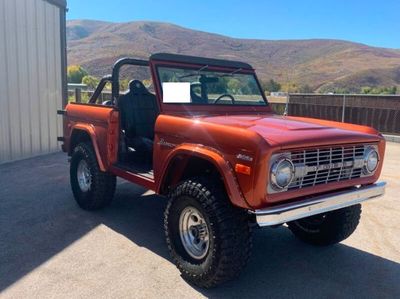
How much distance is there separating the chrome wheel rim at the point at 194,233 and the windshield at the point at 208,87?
133 centimetres

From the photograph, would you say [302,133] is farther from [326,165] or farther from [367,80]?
[367,80]

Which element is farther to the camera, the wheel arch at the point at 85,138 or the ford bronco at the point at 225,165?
the wheel arch at the point at 85,138

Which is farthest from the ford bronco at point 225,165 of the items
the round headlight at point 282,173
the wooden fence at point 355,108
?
the wooden fence at point 355,108

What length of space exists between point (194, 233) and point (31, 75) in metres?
7.24

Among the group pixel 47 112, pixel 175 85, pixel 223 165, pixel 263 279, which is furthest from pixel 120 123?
pixel 47 112

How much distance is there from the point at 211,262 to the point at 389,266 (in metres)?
1.87

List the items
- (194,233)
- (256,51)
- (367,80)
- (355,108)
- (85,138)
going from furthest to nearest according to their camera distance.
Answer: (256,51), (367,80), (355,108), (85,138), (194,233)

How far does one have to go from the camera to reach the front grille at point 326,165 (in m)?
3.20

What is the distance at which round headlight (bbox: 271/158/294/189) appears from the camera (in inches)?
119

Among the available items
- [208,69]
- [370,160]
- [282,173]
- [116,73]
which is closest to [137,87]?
[116,73]

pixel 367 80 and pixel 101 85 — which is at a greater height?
pixel 367 80

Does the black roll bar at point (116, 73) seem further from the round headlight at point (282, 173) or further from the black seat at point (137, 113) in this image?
the round headlight at point (282, 173)

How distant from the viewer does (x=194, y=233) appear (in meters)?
3.62

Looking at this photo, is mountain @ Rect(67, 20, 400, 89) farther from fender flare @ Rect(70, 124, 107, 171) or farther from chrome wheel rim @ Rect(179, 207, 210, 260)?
chrome wheel rim @ Rect(179, 207, 210, 260)
